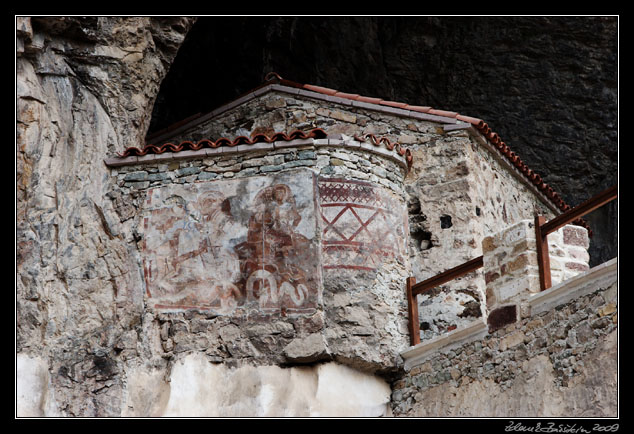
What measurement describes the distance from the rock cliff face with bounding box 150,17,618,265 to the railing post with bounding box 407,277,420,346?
582 cm

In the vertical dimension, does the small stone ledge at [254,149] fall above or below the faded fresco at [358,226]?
above

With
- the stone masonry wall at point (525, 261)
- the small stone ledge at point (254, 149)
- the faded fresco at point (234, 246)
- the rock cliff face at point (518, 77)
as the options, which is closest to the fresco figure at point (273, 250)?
the faded fresco at point (234, 246)

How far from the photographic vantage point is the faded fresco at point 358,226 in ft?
38.4

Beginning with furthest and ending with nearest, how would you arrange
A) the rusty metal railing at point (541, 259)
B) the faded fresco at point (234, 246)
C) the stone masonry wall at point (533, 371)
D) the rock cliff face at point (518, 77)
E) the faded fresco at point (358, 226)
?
the rock cliff face at point (518, 77), the faded fresco at point (358, 226), the faded fresco at point (234, 246), the rusty metal railing at point (541, 259), the stone masonry wall at point (533, 371)

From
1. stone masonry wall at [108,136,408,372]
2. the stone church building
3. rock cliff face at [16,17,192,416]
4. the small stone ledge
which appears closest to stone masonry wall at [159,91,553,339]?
the stone church building

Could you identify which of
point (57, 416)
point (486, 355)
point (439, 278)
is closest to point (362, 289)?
point (439, 278)

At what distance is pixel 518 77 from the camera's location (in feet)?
58.3

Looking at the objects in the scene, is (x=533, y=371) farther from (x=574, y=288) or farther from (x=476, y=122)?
(x=476, y=122)

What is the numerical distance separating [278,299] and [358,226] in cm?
112

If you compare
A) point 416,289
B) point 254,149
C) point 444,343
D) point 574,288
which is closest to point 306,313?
point 416,289

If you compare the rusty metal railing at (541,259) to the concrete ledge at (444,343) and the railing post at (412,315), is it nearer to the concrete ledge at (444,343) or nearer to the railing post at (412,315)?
the railing post at (412,315)

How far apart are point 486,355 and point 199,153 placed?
3.71 metres

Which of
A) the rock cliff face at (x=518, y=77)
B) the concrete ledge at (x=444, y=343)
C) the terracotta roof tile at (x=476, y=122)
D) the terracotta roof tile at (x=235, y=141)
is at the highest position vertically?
the rock cliff face at (x=518, y=77)

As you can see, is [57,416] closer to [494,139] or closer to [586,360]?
[586,360]
